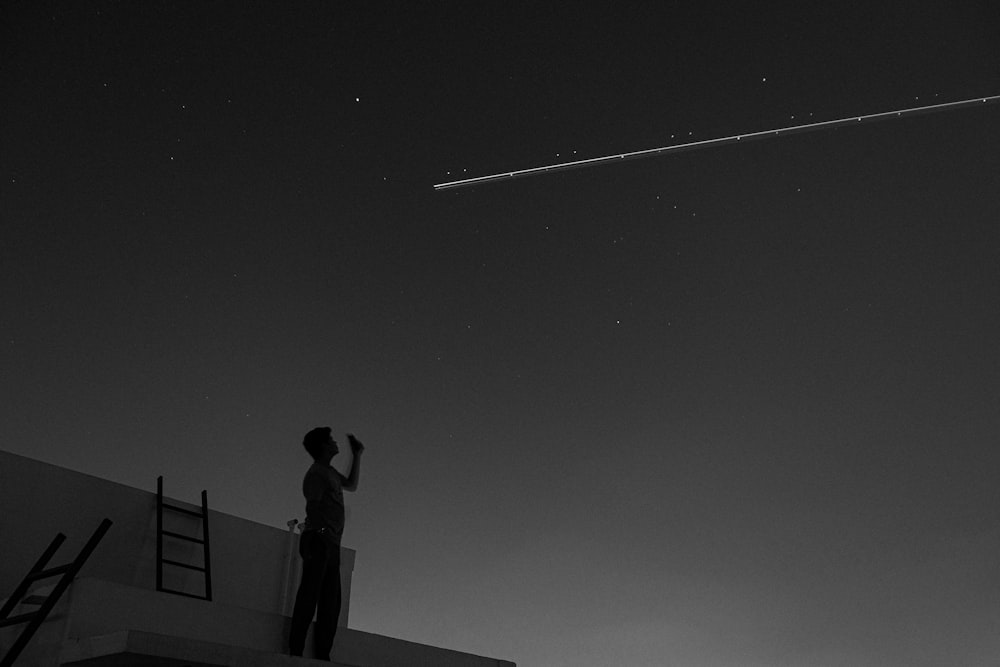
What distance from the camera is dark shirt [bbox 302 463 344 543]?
4.71 m

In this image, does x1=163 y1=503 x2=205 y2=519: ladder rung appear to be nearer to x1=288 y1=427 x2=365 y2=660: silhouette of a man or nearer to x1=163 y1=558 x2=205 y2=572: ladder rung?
x1=163 y1=558 x2=205 y2=572: ladder rung

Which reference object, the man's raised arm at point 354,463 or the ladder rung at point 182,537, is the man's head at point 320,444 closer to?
the man's raised arm at point 354,463

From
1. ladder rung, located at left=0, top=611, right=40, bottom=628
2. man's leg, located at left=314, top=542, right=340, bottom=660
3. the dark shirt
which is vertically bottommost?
ladder rung, located at left=0, top=611, right=40, bottom=628

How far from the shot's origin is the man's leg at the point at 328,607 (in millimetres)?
4668

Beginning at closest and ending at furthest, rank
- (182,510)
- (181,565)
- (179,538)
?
1. (181,565)
2. (179,538)
3. (182,510)

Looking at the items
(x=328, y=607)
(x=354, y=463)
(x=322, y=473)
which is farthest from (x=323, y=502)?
(x=328, y=607)

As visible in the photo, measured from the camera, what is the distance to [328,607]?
472 cm

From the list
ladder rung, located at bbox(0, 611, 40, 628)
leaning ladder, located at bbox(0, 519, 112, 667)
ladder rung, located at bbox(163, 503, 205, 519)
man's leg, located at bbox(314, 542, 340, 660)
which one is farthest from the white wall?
man's leg, located at bbox(314, 542, 340, 660)

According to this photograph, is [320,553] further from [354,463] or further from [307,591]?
[354,463]

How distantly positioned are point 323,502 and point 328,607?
55 cm

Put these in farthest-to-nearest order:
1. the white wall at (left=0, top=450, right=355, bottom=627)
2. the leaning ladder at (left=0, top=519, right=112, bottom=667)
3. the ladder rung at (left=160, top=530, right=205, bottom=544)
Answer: the ladder rung at (left=160, top=530, right=205, bottom=544) < the white wall at (left=0, top=450, right=355, bottom=627) < the leaning ladder at (left=0, top=519, right=112, bottom=667)

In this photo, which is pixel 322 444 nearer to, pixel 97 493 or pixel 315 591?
pixel 315 591

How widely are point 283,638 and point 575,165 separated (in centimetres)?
669

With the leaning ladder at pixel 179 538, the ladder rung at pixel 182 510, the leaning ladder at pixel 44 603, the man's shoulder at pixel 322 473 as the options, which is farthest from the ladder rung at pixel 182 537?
the man's shoulder at pixel 322 473
